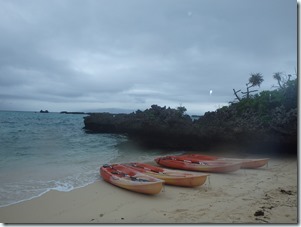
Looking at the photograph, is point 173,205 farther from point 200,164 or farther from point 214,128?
point 214,128

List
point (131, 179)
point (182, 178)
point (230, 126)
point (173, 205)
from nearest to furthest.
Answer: point (173, 205)
point (182, 178)
point (131, 179)
point (230, 126)

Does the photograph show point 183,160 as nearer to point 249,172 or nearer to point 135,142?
point 249,172

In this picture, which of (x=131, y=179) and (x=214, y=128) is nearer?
(x=131, y=179)

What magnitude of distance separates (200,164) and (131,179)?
3.75m

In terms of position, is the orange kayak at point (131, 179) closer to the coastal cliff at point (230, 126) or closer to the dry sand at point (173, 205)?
the dry sand at point (173, 205)

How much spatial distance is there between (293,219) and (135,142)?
16953 millimetres

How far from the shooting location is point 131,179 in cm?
757

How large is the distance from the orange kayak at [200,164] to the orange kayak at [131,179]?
2.50 metres

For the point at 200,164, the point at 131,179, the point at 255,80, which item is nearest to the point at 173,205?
the point at 131,179

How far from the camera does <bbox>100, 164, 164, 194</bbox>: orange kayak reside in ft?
21.6

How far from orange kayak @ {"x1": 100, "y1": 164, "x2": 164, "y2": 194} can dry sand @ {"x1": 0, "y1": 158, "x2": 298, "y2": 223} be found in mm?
178

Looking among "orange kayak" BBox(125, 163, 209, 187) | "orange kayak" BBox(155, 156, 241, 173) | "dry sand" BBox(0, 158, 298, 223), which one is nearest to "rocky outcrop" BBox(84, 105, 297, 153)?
"orange kayak" BBox(155, 156, 241, 173)

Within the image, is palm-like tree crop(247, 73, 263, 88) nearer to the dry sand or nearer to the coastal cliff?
the coastal cliff

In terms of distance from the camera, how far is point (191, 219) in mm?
4918
